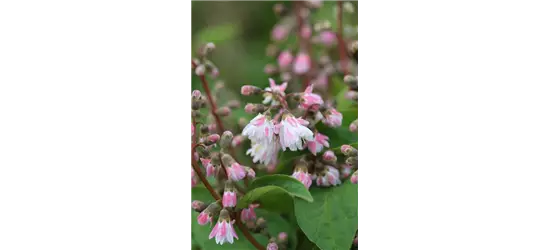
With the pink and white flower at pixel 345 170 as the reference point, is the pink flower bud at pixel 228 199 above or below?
below

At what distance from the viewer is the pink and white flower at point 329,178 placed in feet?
3.54

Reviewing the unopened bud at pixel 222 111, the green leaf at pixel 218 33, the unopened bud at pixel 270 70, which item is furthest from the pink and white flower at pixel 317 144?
the unopened bud at pixel 270 70

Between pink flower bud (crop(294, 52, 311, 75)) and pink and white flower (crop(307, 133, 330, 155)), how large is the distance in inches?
19.9

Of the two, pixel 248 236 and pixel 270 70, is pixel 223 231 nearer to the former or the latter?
pixel 248 236

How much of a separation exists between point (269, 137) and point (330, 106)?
18cm

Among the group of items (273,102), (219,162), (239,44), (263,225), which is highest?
(239,44)

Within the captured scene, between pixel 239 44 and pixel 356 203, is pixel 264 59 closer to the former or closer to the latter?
pixel 239 44

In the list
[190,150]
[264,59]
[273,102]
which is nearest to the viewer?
[190,150]

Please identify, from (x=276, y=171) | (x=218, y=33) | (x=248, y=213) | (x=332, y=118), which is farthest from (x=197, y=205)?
(x=218, y=33)

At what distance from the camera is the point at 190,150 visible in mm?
977

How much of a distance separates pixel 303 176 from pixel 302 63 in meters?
0.60

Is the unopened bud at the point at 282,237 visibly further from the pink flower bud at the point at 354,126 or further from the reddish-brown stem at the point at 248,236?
the pink flower bud at the point at 354,126

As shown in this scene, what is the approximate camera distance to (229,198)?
0.99 meters

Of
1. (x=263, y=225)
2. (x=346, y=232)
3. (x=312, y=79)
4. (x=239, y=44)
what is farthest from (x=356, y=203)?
(x=239, y=44)
